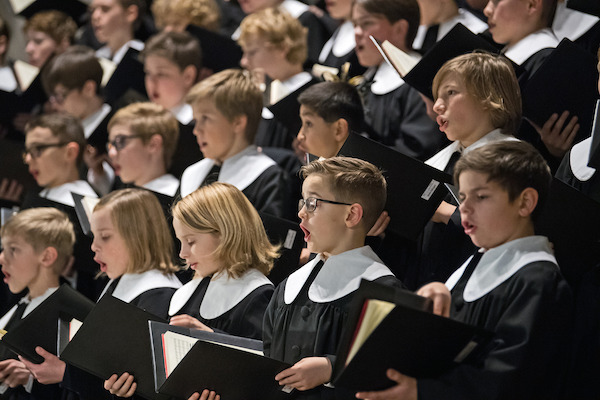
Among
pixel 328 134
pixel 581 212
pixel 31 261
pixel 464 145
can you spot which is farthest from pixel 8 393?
pixel 581 212

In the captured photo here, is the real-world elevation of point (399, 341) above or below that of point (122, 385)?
above

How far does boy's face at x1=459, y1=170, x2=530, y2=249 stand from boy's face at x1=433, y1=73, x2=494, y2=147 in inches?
28.9

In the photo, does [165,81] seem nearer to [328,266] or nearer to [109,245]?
[109,245]

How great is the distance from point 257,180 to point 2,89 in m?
2.81

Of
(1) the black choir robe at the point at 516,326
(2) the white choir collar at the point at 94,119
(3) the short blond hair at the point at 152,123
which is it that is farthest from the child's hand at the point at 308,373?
(2) the white choir collar at the point at 94,119

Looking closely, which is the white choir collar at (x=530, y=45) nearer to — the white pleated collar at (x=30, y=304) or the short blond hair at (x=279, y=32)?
the short blond hair at (x=279, y=32)

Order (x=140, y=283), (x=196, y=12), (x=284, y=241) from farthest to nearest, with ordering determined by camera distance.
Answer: (x=196, y=12)
(x=140, y=283)
(x=284, y=241)

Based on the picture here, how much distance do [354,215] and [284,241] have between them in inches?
29.1

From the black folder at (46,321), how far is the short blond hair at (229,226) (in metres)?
0.55

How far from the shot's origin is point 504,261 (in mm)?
2545

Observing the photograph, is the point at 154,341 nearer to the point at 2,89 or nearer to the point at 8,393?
the point at 8,393

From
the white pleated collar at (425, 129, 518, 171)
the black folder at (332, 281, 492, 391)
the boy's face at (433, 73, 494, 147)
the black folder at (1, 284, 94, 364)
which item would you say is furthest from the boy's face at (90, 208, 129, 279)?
the black folder at (332, 281, 492, 391)

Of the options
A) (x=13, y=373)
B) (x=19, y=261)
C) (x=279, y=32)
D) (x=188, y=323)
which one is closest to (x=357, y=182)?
(x=188, y=323)

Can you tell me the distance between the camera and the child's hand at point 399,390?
239cm
